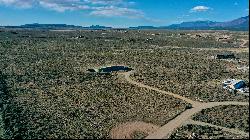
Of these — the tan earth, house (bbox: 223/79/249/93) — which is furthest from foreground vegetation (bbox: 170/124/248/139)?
house (bbox: 223/79/249/93)

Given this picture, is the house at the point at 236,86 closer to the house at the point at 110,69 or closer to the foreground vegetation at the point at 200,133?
the foreground vegetation at the point at 200,133

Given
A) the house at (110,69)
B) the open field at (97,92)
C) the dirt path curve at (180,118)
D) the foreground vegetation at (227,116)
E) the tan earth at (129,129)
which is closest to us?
the tan earth at (129,129)

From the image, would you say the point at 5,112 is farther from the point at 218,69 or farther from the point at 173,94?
the point at 218,69

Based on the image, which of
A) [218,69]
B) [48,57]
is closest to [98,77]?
[218,69]

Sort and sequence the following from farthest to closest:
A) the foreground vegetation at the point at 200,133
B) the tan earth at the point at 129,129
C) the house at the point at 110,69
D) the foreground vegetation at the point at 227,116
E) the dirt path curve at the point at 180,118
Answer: the house at the point at 110,69
the foreground vegetation at the point at 227,116
the dirt path curve at the point at 180,118
the tan earth at the point at 129,129
the foreground vegetation at the point at 200,133

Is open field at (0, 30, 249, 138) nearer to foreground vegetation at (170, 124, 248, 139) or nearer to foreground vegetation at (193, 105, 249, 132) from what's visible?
foreground vegetation at (170, 124, 248, 139)

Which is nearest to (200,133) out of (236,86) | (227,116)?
(227,116)

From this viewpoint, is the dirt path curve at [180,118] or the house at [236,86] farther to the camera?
the house at [236,86]

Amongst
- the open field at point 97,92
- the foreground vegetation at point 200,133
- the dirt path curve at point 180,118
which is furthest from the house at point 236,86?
the foreground vegetation at point 200,133
